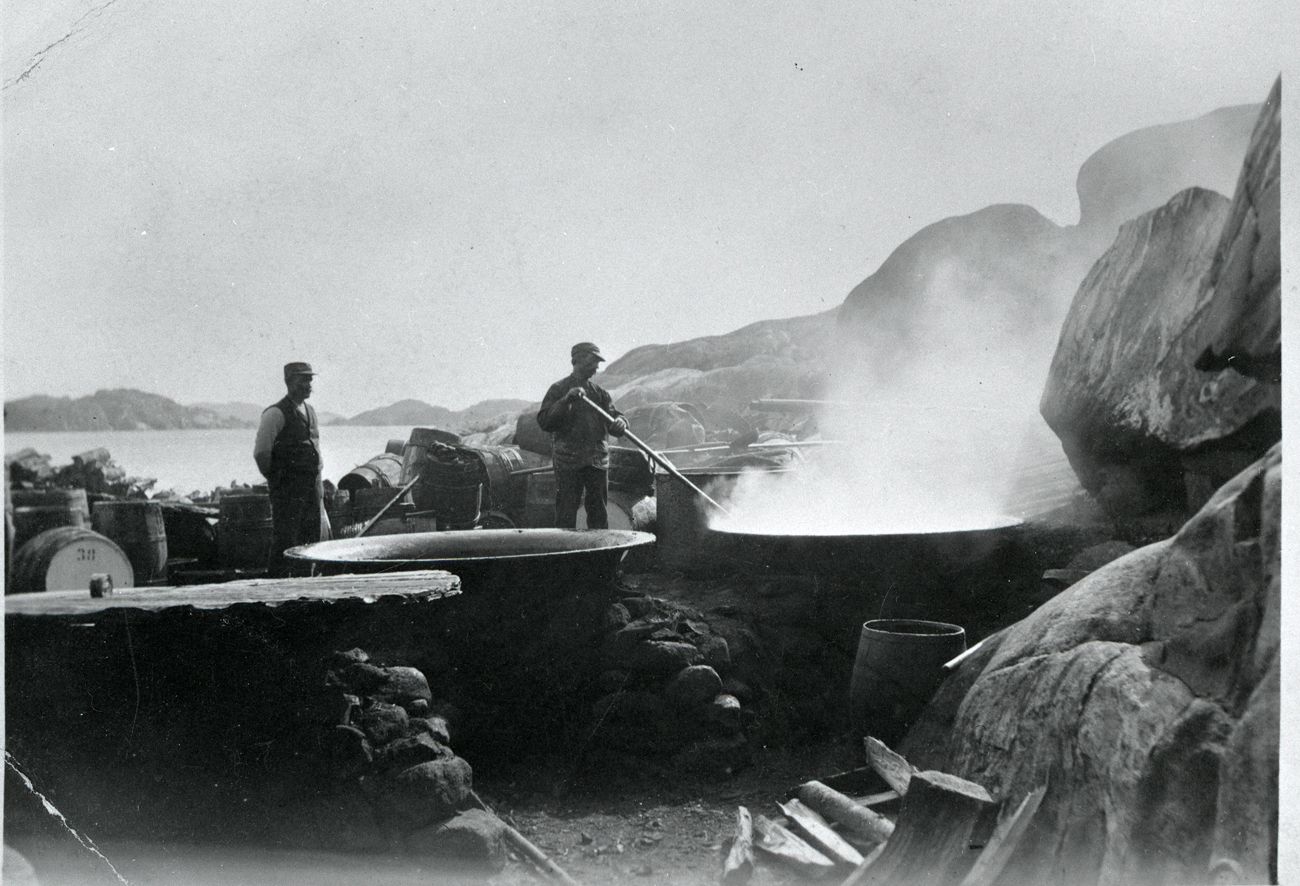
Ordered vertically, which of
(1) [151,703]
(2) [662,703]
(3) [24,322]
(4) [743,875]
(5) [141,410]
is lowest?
(4) [743,875]

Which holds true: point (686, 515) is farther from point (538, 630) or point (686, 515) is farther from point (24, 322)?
point (24, 322)

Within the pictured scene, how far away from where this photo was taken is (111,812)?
9.68ft

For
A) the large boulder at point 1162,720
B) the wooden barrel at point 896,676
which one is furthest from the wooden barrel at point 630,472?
the large boulder at point 1162,720

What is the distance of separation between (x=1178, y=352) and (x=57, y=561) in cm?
495

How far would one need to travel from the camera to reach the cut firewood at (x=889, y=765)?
3361 mm

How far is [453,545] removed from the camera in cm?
461

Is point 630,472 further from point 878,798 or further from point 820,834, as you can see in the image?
point 820,834

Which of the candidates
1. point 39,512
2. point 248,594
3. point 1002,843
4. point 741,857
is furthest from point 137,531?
point 1002,843

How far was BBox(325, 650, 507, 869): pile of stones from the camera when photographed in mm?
2924

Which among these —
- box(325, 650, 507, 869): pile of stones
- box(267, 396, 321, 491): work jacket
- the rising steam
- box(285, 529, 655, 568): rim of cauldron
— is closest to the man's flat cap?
box(267, 396, 321, 491): work jacket

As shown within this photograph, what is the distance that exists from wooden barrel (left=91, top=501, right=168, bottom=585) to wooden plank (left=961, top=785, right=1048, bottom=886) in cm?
539

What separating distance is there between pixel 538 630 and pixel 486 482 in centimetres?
473

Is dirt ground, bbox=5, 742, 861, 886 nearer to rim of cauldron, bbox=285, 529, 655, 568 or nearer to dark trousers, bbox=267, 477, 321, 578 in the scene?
rim of cauldron, bbox=285, 529, 655, 568

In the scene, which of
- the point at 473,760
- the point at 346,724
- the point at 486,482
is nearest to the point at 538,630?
the point at 473,760
